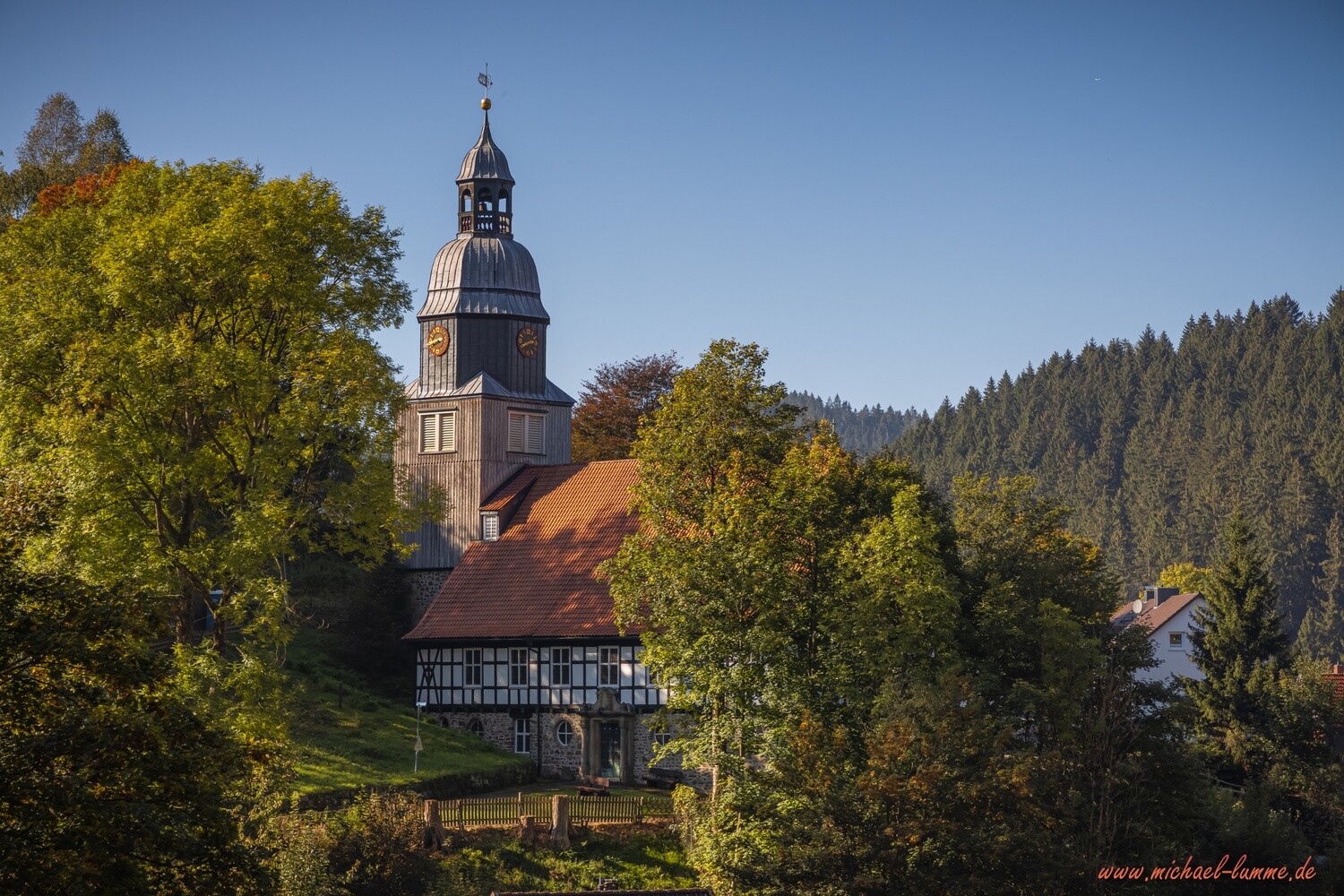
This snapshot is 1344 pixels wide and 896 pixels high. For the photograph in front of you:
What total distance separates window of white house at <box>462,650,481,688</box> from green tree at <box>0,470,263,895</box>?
87.6 feet

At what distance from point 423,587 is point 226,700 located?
22.6 m

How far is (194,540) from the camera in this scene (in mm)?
27062

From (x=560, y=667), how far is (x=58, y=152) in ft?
89.0

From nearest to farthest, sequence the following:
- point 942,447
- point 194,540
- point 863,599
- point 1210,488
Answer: point 194,540, point 863,599, point 1210,488, point 942,447

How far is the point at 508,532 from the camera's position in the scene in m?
45.8

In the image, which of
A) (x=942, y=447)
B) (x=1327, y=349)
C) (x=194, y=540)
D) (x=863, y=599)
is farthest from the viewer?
(x=942, y=447)

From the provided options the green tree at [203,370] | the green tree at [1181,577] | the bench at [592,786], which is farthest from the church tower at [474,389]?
the green tree at [1181,577]

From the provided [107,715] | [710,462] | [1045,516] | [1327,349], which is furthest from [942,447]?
[107,715]

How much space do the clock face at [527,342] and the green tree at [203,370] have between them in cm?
1878

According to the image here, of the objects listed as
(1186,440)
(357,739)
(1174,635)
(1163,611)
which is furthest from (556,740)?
(1186,440)

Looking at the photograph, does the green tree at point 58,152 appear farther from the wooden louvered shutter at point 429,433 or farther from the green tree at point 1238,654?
the green tree at point 1238,654

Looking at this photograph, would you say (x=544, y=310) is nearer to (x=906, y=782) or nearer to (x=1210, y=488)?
(x=906, y=782)

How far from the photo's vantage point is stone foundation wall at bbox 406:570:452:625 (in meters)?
47.8

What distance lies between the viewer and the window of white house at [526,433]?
48.2m
